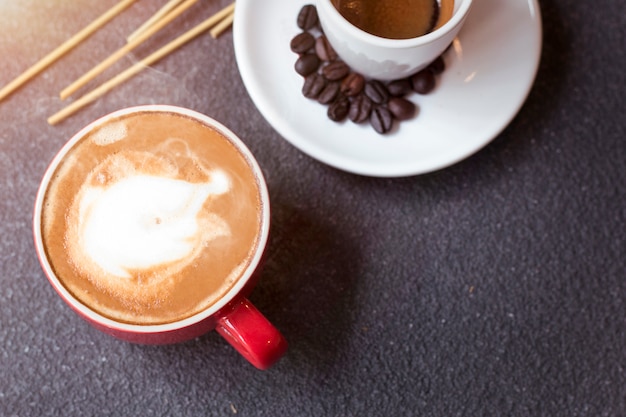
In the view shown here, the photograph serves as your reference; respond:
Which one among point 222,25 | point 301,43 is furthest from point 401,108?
point 222,25

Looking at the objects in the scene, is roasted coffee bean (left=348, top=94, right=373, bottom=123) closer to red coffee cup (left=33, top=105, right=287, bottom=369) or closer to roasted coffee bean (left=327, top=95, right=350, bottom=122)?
roasted coffee bean (left=327, top=95, right=350, bottom=122)

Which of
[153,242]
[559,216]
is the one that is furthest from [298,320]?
[559,216]

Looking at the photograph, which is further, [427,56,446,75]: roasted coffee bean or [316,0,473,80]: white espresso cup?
[427,56,446,75]: roasted coffee bean

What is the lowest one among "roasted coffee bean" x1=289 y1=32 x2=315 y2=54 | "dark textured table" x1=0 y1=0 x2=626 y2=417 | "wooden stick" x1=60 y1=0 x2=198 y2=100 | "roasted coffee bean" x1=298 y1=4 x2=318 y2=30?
"dark textured table" x1=0 y1=0 x2=626 y2=417

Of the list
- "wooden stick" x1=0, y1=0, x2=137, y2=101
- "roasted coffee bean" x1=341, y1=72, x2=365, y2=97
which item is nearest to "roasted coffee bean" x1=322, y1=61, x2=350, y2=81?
"roasted coffee bean" x1=341, y1=72, x2=365, y2=97

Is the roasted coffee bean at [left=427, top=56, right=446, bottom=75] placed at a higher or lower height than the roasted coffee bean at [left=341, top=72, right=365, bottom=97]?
higher

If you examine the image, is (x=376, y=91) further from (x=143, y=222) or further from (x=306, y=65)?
(x=143, y=222)

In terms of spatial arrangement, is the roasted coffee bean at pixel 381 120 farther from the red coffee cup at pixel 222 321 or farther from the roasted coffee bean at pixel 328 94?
the red coffee cup at pixel 222 321
